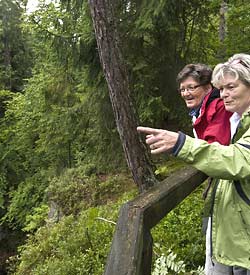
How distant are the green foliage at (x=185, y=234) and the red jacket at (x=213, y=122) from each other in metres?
1.86

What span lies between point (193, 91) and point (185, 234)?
2494 mm

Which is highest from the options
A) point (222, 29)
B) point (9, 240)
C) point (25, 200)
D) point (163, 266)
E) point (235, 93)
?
point (222, 29)

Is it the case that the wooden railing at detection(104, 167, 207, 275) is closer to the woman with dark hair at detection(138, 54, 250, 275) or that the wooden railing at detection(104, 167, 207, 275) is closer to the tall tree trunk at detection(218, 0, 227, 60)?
the woman with dark hair at detection(138, 54, 250, 275)

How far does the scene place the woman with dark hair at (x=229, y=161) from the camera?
159 cm

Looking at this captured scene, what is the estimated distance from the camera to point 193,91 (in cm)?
284

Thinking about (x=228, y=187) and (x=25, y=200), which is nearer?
(x=228, y=187)

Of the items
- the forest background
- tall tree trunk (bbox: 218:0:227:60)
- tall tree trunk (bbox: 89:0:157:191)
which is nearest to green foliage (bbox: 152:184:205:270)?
the forest background

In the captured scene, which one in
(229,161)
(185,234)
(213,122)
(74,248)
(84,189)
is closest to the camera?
(229,161)

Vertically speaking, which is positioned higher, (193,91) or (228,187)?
(193,91)

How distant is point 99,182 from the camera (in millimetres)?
10070

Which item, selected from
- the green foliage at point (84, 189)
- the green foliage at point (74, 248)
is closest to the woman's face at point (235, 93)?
the green foliage at point (74, 248)

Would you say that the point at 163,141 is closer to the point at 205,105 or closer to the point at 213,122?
the point at 213,122

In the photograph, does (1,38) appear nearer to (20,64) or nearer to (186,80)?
(20,64)

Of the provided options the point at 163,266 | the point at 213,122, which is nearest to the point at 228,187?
the point at 213,122
